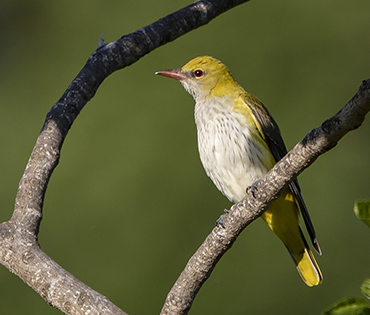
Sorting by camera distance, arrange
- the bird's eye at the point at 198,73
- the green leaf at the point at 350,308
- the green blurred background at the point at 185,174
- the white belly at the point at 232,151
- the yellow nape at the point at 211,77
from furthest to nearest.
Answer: the green blurred background at the point at 185,174, the bird's eye at the point at 198,73, the yellow nape at the point at 211,77, the white belly at the point at 232,151, the green leaf at the point at 350,308

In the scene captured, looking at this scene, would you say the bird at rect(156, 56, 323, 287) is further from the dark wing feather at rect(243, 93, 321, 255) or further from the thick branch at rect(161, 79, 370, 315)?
the thick branch at rect(161, 79, 370, 315)

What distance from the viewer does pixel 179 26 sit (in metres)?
3.57

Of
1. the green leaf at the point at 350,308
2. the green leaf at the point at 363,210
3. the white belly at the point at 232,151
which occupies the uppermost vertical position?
the white belly at the point at 232,151

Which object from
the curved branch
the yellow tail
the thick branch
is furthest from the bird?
the thick branch

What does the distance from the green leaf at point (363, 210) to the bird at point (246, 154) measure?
2.03 meters

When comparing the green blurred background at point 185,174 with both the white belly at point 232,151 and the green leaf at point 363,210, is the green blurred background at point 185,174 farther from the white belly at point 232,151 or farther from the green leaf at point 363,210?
the green leaf at point 363,210

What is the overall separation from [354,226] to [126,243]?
2.40m

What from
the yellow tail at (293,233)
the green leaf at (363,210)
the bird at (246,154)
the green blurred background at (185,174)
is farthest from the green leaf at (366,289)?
the green blurred background at (185,174)

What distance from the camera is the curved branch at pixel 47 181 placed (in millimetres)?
2432

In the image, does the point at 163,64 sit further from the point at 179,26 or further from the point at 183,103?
the point at 179,26

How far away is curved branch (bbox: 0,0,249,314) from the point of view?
2.43 metres

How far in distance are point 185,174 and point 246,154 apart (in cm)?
Result: 272

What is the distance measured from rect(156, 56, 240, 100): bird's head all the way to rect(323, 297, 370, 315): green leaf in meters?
2.73

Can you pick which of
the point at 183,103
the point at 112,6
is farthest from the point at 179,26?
the point at 112,6
